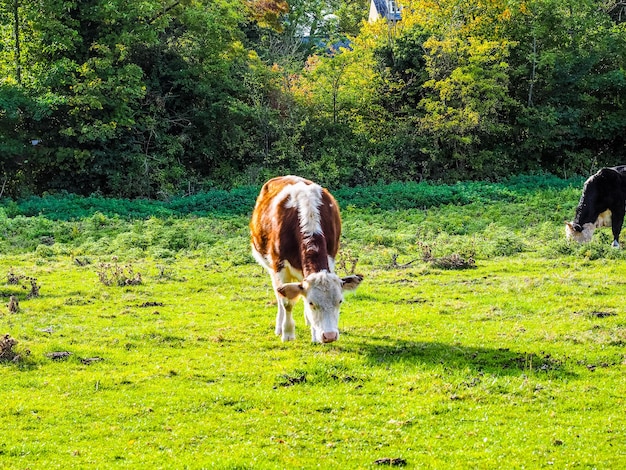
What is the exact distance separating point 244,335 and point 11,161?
2074cm

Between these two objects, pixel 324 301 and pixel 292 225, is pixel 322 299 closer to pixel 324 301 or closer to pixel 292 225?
pixel 324 301

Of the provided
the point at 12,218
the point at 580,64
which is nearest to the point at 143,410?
the point at 12,218

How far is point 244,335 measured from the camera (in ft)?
34.8

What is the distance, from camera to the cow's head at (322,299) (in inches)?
340

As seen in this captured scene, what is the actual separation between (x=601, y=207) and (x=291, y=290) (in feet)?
37.7

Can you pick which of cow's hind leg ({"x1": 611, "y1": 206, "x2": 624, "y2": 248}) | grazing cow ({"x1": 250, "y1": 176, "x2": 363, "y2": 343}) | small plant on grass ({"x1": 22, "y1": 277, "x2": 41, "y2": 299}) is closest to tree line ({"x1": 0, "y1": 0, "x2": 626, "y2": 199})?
cow's hind leg ({"x1": 611, "y1": 206, "x2": 624, "y2": 248})

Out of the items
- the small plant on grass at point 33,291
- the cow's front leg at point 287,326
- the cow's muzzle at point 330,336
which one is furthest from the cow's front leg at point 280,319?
the small plant on grass at point 33,291

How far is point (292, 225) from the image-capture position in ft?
31.9

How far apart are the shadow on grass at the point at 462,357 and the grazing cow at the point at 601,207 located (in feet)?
29.6

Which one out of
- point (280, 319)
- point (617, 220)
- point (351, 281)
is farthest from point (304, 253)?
point (617, 220)

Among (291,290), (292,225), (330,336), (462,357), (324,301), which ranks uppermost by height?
(292,225)

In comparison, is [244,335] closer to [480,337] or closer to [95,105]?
[480,337]

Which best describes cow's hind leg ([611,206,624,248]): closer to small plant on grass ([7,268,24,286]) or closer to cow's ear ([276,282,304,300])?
cow's ear ([276,282,304,300])

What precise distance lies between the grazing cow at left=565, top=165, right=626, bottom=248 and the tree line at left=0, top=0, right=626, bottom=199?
13.1 metres
